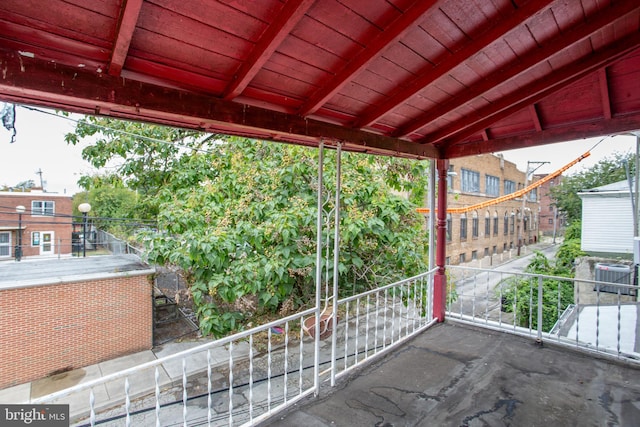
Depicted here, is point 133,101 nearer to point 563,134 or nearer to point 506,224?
point 563,134

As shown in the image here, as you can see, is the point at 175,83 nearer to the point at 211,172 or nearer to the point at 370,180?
the point at 370,180

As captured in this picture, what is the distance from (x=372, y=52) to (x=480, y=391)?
2710 mm

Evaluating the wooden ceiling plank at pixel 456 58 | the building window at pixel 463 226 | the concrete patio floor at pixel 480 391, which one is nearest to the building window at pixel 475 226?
the building window at pixel 463 226

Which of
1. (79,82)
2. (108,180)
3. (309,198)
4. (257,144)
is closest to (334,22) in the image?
(79,82)

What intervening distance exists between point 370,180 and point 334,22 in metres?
4.06

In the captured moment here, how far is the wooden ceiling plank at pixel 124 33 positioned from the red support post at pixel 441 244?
353 centimetres

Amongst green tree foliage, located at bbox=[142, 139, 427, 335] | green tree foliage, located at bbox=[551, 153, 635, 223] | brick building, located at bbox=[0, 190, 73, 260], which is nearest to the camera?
green tree foliage, located at bbox=[142, 139, 427, 335]

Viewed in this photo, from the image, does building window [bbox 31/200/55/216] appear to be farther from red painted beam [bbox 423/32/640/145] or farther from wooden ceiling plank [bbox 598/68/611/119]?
wooden ceiling plank [bbox 598/68/611/119]

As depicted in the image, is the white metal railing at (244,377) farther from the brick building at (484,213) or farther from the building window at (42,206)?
the building window at (42,206)

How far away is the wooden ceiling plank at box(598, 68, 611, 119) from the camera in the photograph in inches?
95.6

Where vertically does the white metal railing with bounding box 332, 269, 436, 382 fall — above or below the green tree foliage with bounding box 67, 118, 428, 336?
below

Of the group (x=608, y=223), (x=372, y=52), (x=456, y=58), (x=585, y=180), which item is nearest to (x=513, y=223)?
(x=585, y=180)

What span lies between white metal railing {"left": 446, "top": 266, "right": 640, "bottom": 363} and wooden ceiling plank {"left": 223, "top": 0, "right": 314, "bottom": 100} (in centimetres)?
315

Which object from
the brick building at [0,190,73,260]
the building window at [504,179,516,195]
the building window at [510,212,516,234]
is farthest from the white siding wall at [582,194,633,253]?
the brick building at [0,190,73,260]
